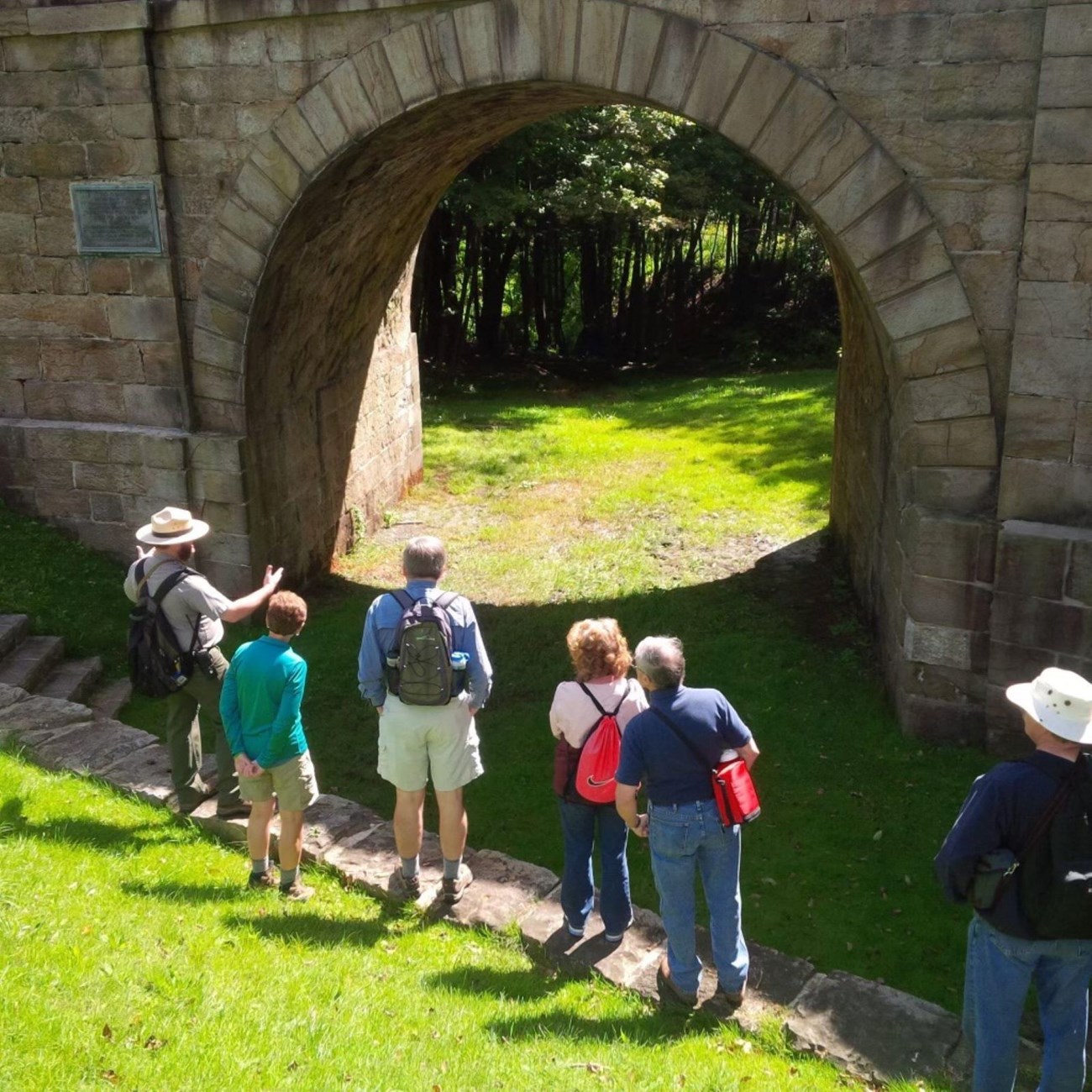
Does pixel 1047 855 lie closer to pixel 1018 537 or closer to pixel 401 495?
pixel 1018 537

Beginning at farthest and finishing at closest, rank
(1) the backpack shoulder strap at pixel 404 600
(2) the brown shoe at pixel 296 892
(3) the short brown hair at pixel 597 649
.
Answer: (2) the brown shoe at pixel 296 892 < (1) the backpack shoulder strap at pixel 404 600 < (3) the short brown hair at pixel 597 649

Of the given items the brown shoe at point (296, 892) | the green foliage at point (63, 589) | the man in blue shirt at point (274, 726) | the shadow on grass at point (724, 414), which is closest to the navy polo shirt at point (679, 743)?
the man in blue shirt at point (274, 726)

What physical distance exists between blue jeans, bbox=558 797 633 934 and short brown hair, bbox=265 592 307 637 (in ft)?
4.28

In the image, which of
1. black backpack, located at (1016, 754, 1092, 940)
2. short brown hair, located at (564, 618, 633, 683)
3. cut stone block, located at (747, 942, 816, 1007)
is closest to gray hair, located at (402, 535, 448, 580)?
short brown hair, located at (564, 618, 633, 683)

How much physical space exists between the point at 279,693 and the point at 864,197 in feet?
12.8

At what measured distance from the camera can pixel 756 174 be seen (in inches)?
842

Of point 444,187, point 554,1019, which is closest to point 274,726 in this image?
point 554,1019

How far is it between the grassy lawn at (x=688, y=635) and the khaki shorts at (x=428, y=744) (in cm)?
113

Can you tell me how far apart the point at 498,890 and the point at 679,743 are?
1.63 m

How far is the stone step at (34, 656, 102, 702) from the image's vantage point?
739cm

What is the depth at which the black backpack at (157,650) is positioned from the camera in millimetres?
5402

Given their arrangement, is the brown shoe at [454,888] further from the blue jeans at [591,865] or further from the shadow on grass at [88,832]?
the shadow on grass at [88,832]

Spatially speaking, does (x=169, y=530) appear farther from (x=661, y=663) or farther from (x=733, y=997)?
(x=733, y=997)

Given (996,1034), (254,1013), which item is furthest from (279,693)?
(996,1034)
